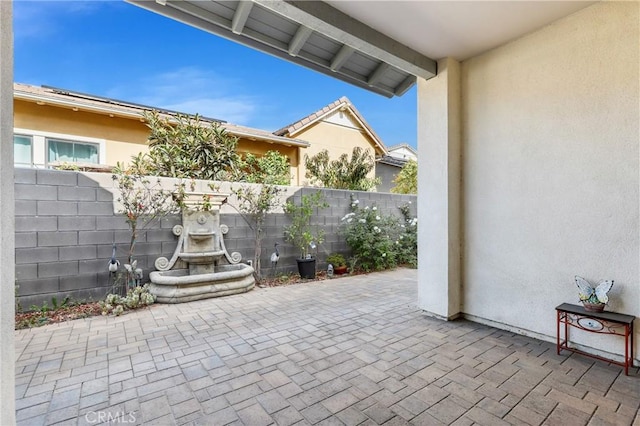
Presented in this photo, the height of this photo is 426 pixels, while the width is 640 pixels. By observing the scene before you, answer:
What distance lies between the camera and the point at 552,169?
314 centimetres

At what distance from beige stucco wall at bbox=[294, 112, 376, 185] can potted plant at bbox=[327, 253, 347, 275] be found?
13.7ft

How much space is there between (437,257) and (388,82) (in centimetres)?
270

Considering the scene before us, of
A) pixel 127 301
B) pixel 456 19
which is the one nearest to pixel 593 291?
pixel 456 19

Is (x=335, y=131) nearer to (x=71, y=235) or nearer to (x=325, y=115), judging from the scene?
(x=325, y=115)

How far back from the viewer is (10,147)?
1.25m

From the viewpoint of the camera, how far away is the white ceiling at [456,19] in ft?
9.16

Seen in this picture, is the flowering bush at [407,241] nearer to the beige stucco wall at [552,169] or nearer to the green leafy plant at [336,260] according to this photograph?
the green leafy plant at [336,260]

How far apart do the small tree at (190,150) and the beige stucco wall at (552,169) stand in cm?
498

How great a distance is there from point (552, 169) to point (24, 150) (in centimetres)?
982

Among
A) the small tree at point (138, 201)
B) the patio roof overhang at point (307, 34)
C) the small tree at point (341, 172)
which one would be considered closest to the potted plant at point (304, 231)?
the small tree at point (138, 201)

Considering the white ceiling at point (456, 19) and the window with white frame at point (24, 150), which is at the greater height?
the white ceiling at point (456, 19)

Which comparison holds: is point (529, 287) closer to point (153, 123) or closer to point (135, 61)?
point (153, 123)

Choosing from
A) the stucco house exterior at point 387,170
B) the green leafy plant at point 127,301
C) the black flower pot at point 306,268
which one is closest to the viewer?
the green leafy plant at point 127,301

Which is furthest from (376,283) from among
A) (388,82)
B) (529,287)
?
(388,82)
